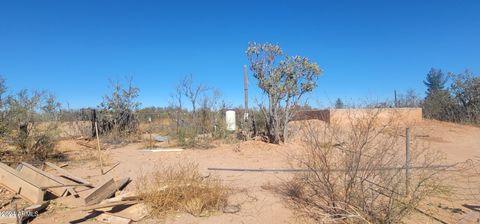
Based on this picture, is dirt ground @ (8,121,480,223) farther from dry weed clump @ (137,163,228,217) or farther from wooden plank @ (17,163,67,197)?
wooden plank @ (17,163,67,197)

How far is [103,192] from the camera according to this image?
5.07 meters

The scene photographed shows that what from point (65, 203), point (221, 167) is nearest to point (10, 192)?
point (65, 203)

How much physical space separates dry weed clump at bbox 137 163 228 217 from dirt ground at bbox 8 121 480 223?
155mm

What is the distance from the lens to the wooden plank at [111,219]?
13.6 ft

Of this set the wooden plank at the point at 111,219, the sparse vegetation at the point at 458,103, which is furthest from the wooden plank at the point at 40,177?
the sparse vegetation at the point at 458,103

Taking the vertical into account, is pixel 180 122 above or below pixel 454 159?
above

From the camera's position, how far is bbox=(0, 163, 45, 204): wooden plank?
16.1 feet

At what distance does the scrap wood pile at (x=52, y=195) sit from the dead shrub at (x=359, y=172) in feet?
8.80

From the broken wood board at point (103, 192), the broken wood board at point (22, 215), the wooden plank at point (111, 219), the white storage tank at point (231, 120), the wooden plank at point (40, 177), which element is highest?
the white storage tank at point (231, 120)

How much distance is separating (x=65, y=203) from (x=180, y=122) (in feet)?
27.9

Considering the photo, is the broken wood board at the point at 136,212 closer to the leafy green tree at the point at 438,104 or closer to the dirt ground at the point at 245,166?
the dirt ground at the point at 245,166

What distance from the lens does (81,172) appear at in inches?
286

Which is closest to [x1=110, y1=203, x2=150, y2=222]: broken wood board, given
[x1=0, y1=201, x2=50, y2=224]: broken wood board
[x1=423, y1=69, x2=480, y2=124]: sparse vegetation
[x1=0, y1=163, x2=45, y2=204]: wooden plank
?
[x1=0, y1=201, x2=50, y2=224]: broken wood board

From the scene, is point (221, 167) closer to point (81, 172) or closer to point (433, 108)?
point (81, 172)
